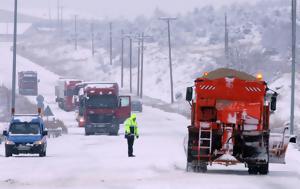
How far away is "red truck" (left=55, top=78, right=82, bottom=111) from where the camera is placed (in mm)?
92312

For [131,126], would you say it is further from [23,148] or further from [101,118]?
[101,118]

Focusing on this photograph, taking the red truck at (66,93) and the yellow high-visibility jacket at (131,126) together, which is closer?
the yellow high-visibility jacket at (131,126)

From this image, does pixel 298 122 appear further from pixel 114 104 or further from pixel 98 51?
pixel 98 51

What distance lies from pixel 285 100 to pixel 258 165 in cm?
5578

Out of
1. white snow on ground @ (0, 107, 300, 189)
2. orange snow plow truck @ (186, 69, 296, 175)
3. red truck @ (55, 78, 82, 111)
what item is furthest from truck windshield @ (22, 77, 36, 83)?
orange snow plow truck @ (186, 69, 296, 175)

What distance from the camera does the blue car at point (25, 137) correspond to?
40.7m

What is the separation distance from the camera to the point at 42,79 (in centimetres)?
14275

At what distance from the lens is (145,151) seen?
4397 centimetres

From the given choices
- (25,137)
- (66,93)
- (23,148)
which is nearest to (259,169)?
(23,148)

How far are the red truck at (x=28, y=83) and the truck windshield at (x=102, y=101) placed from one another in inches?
2092

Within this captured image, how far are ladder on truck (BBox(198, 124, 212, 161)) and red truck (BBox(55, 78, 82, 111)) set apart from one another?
2449 inches

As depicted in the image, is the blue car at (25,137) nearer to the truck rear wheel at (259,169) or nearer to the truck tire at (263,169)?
the truck rear wheel at (259,169)

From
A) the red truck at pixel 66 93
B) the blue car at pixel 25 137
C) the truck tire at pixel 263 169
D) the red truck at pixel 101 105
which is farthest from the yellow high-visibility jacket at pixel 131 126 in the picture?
the red truck at pixel 66 93

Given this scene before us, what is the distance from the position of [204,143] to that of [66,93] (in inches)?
2568
